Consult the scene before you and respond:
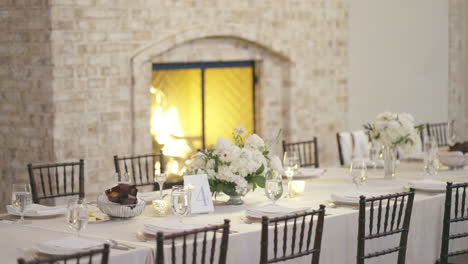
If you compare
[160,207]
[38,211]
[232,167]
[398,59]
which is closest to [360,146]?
[232,167]

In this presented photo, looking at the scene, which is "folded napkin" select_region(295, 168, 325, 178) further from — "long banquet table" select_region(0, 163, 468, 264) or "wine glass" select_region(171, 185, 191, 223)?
"wine glass" select_region(171, 185, 191, 223)

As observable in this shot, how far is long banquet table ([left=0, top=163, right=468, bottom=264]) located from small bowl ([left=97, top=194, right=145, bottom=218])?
0.12 ft

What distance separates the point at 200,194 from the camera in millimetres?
Result: 4695

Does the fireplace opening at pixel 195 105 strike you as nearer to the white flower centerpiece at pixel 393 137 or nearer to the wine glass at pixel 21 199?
the white flower centerpiece at pixel 393 137

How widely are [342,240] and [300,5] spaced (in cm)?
472

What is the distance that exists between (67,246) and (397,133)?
2993 mm

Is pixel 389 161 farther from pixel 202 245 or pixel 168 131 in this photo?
pixel 168 131

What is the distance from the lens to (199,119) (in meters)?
8.45

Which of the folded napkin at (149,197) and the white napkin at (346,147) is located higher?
the white napkin at (346,147)

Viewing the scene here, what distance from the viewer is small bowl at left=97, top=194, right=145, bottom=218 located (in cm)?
446

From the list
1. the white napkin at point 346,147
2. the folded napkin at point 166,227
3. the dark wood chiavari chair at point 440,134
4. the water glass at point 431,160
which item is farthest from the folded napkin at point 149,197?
the dark wood chiavari chair at point 440,134

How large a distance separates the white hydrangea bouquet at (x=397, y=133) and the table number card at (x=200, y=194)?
1785 mm

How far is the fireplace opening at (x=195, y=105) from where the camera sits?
8.06m

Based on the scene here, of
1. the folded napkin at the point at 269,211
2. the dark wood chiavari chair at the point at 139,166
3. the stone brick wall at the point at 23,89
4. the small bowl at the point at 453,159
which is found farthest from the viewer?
the stone brick wall at the point at 23,89
